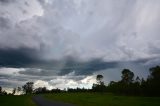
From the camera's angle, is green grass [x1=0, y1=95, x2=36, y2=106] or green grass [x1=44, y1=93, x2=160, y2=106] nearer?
green grass [x1=44, y1=93, x2=160, y2=106]

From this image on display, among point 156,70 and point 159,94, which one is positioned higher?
point 156,70

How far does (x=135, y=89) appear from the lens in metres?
145

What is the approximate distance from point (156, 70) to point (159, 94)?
101 ft

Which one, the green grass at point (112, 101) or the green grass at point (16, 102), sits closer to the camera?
the green grass at point (112, 101)

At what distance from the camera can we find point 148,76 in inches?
6412

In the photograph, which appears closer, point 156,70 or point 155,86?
point 155,86

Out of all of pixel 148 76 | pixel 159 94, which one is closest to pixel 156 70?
pixel 148 76

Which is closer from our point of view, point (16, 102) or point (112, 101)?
point (112, 101)

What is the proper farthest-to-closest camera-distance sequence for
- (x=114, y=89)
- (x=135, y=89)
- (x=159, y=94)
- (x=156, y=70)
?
(x=114, y=89) < (x=156, y=70) < (x=135, y=89) < (x=159, y=94)

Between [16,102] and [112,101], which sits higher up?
[16,102]

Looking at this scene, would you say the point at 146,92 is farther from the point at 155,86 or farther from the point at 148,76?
the point at 148,76

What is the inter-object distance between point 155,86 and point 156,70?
90.6 ft

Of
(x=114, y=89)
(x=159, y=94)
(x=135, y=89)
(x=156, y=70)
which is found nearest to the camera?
(x=159, y=94)

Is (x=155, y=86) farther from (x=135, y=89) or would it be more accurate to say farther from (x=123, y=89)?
(x=123, y=89)
